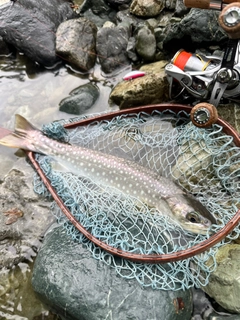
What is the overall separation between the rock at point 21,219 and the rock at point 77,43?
187 centimetres

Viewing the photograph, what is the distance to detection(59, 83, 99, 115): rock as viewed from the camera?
4438 millimetres

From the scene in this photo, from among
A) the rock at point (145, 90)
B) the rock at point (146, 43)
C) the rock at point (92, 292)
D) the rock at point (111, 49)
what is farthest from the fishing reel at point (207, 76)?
the rock at point (92, 292)

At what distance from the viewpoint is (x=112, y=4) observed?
545 cm

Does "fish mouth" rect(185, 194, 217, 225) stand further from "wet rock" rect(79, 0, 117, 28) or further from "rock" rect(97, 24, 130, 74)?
"wet rock" rect(79, 0, 117, 28)

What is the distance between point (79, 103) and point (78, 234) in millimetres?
1978

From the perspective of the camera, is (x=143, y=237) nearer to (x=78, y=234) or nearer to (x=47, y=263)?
(x=78, y=234)

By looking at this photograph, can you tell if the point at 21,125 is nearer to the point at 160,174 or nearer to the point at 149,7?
the point at 160,174

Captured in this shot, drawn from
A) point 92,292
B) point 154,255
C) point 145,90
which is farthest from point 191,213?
point 145,90

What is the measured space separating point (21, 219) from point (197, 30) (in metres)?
3.14

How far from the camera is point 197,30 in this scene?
4.06 m

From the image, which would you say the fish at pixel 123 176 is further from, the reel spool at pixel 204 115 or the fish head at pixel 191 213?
the reel spool at pixel 204 115

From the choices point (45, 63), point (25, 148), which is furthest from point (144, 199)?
point (45, 63)

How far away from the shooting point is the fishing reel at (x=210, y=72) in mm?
2982

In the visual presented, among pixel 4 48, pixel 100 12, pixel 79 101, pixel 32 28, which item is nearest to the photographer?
pixel 79 101
